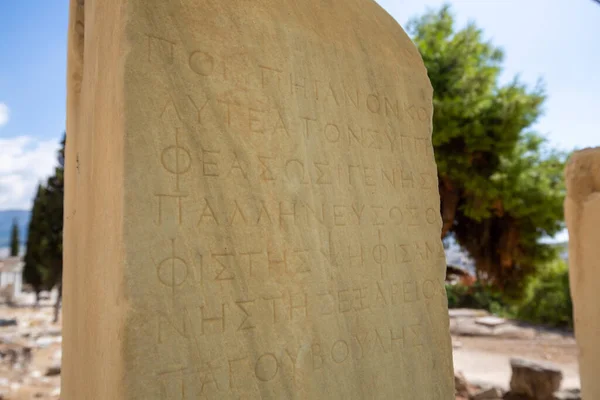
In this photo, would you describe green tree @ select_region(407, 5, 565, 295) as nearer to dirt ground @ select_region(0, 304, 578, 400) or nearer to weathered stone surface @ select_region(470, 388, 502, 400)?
dirt ground @ select_region(0, 304, 578, 400)

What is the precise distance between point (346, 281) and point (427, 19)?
9.13 m

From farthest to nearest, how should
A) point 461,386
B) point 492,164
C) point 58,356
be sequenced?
1. point 58,356
2. point 492,164
3. point 461,386

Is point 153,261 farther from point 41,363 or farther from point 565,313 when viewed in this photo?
point 565,313

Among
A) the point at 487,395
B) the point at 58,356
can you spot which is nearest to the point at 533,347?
the point at 487,395

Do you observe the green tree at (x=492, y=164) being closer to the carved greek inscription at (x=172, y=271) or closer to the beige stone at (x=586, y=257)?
the beige stone at (x=586, y=257)

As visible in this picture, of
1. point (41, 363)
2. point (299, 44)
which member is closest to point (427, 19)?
point (299, 44)

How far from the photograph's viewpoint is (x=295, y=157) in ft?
6.05

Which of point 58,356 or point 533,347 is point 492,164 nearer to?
point 533,347

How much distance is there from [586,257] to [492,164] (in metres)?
5.51

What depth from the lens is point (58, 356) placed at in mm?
9016

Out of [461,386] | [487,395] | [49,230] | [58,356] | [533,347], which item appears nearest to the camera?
[487,395]

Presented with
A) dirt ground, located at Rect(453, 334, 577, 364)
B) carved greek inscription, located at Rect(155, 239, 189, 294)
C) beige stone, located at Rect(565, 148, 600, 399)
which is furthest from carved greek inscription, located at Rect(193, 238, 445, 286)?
dirt ground, located at Rect(453, 334, 577, 364)

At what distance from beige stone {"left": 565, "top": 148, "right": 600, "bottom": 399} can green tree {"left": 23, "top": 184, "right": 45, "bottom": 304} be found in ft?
A: 52.6

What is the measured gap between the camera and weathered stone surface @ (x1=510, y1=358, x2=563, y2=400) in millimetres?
5883
